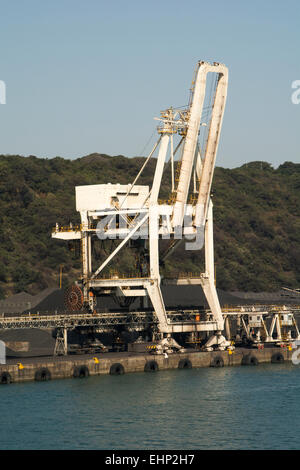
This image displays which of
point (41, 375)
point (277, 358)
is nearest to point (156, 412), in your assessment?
point (41, 375)

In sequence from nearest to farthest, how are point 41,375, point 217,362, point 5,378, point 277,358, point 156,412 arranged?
1. point 156,412
2. point 5,378
3. point 41,375
4. point 217,362
5. point 277,358

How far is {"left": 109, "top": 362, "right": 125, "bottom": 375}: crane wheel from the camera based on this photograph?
238ft

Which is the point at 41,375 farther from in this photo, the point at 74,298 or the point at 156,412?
the point at 156,412

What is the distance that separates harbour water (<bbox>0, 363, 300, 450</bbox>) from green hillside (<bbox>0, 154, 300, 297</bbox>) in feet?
215

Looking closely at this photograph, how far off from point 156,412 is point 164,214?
2794cm

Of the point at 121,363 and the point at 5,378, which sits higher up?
the point at 121,363

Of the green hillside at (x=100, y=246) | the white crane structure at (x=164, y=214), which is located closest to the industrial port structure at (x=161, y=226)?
the white crane structure at (x=164, y=214)

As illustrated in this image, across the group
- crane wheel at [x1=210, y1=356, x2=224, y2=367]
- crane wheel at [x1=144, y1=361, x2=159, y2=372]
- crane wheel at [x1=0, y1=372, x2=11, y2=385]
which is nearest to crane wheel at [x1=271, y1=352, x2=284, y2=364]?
crane wheel at [x1=210, y1=356, x2=224, y2=367]

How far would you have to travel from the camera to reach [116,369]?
72.6 metres

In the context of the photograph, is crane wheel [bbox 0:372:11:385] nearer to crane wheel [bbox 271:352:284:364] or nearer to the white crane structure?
the white crane structure

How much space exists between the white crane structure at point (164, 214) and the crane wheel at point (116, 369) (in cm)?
703

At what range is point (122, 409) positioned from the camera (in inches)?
2169

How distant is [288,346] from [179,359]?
14381mm
